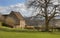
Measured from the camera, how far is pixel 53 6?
34281 mm

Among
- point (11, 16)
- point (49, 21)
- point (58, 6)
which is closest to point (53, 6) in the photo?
point (58, 6)

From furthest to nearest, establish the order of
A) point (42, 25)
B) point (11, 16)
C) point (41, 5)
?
point (11, 16)
point (42, 25)
point (41, 5)

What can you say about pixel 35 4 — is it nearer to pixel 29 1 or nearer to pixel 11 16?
pixel 29 1

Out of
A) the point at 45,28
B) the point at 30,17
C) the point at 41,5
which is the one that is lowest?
the point at 45,28

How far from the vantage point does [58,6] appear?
1337 inches

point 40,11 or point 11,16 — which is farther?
point 11,16

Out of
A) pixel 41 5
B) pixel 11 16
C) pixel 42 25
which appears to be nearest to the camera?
pixel 41 5

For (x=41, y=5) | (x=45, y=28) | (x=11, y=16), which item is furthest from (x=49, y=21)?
(x=11, y=16)

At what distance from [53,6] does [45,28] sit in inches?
177

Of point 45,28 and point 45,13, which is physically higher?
point 45,13

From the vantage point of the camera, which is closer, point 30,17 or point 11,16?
point 30,17

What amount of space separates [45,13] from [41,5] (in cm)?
163

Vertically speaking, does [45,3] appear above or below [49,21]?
above

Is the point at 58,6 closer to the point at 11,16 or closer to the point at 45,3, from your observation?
the point at 45,3
